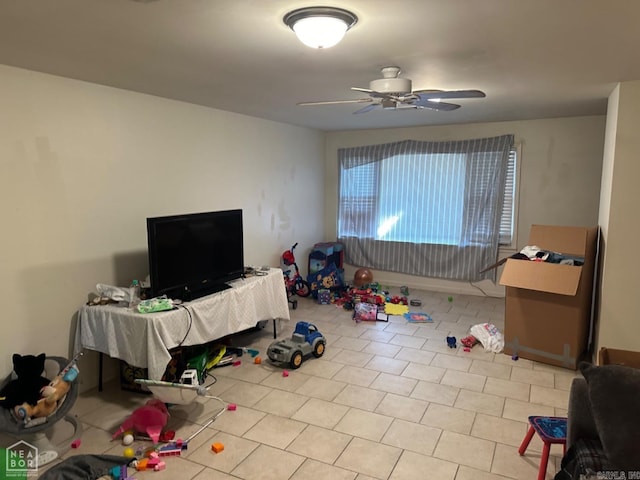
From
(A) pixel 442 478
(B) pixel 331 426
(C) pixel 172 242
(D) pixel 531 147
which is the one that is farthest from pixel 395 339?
(D) pixel 531 147

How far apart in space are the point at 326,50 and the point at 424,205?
4103 mm

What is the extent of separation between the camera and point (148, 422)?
2.73 m

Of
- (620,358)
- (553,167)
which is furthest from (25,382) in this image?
(553,167)

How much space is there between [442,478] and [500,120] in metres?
→ 4.50

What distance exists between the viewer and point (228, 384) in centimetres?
347

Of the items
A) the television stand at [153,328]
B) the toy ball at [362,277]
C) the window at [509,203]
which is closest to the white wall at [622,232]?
the window at [509,203]

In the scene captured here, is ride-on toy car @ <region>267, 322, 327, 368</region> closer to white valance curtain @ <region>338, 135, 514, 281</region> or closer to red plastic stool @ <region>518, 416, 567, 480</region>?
red plastic stool @ <region>518, 416, 567, 480</region>

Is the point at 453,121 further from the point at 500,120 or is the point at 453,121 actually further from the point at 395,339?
the point at 395,339

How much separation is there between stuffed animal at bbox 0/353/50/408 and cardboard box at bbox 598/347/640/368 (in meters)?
3.14

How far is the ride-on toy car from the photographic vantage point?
3.68m

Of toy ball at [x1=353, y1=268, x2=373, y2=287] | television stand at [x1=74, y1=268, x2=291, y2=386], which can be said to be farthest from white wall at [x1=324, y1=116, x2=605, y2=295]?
television stand at [x1=74, y1=268, x2=291, y2=386]

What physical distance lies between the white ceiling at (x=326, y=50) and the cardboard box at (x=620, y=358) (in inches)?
60.7

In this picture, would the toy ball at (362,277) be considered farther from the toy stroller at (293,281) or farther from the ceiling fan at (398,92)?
the ceiling fan at (398,92)

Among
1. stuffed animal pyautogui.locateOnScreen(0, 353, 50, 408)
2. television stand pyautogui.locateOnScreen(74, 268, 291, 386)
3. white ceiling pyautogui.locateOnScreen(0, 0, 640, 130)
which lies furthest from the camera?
television stand pyautogui.locateOnScreen(74, 268, 291, 386)
